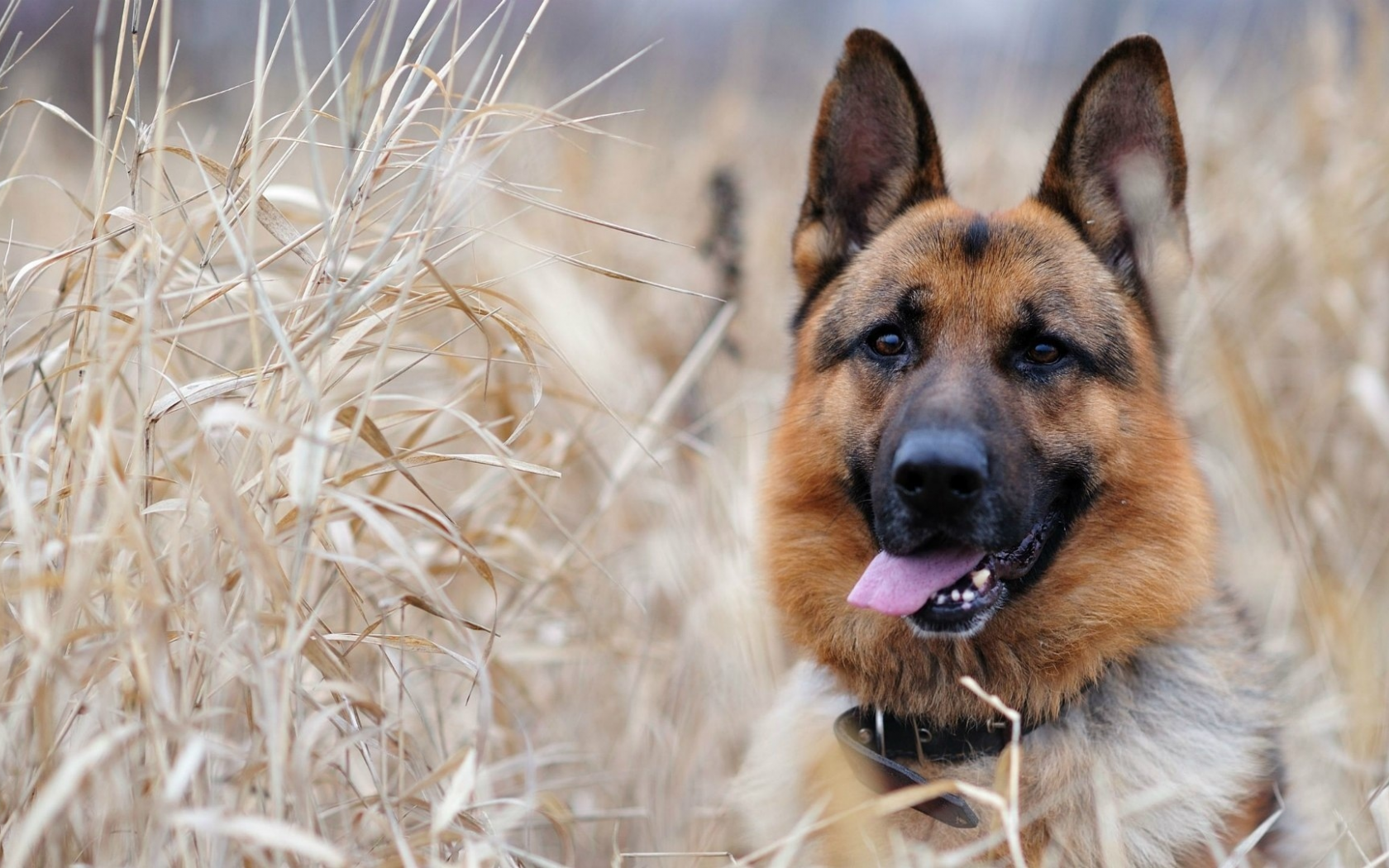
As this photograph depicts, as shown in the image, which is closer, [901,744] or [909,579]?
[909,579]

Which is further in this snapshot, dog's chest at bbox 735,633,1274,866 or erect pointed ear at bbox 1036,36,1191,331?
erect pointed ear at bbox 1036,36,1191,331

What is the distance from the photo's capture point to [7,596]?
236cm

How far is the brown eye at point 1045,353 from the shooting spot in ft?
10.1

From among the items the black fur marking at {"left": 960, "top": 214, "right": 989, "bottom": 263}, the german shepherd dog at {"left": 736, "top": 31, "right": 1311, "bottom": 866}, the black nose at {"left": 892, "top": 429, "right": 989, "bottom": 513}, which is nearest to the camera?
the black nose at {"left": 892, "top": 429, "right": 989, "bottom": 513}

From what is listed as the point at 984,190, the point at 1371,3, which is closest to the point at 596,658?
the point at 984,190

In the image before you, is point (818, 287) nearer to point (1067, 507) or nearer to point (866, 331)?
point (866, 331)

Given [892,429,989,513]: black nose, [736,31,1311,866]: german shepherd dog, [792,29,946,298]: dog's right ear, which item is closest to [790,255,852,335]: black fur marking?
[792,29,946,298]: dog's right ear

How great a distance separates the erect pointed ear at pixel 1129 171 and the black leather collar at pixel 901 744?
4.42 feet

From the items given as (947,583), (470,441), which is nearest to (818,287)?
(947,583)

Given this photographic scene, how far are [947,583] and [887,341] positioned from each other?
772 millimetres

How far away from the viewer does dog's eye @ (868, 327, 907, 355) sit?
3.19m

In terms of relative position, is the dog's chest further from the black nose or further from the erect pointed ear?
the erect pointed ear

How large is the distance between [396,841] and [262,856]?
0.25 metres

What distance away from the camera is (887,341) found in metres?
3.21
